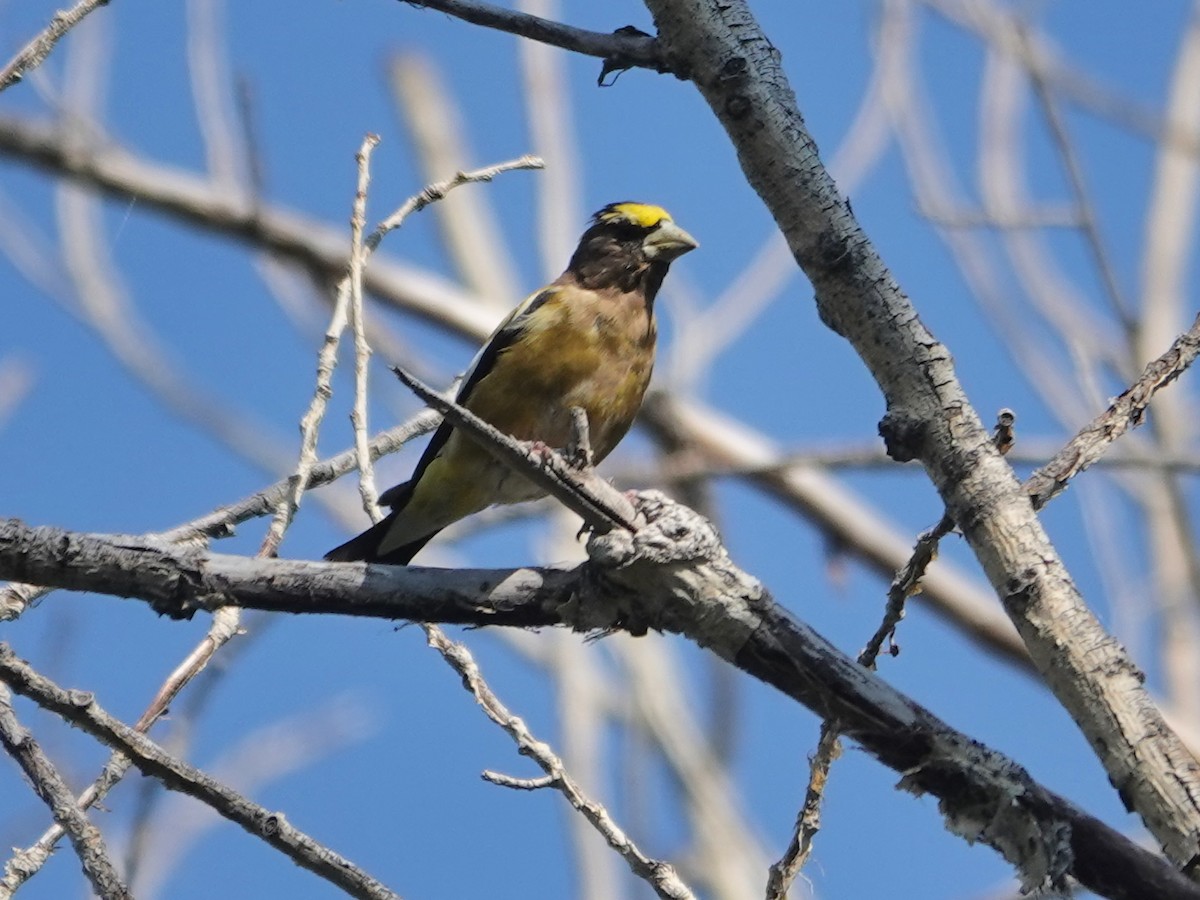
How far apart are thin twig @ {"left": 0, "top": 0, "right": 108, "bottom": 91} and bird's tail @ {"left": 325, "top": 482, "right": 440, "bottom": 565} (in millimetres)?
1874

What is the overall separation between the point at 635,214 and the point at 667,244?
0.95ft

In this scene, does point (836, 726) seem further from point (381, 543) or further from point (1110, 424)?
point (381, 543)

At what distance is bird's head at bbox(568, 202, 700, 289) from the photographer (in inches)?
246

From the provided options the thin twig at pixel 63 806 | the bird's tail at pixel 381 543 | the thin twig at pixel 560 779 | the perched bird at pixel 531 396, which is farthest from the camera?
the perched bird at pixel 531 396

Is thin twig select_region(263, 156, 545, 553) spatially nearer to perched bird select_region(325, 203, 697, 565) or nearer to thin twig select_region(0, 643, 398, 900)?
thin twig select_region(0, 643, 398, 900)

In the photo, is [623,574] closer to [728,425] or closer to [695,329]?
[695,329]

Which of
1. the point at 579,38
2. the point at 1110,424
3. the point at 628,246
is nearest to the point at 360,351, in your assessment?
the point at 579,38

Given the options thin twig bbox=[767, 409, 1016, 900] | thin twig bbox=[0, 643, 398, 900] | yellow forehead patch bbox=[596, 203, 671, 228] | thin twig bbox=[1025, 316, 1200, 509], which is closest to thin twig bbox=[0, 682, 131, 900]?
thin twig bbox=[0, 643, 398, 900]

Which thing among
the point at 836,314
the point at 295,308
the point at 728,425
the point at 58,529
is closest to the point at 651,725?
the point at 728,425

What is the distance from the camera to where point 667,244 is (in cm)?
640

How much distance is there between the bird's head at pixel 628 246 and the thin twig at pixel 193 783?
3.71 meters

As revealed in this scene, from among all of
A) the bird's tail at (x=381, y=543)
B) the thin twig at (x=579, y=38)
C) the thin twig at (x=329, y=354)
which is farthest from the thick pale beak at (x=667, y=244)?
the thin twig at (x=579, y=38)

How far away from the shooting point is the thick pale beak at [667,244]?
251 inches

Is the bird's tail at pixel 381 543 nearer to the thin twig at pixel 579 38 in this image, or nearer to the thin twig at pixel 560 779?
the thin twig at pixel 560 779
